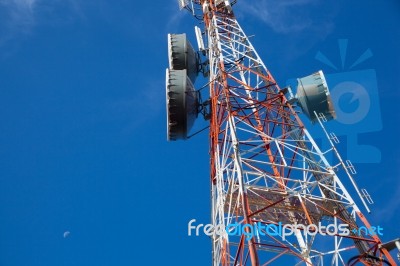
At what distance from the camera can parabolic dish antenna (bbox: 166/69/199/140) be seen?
53.0 ft

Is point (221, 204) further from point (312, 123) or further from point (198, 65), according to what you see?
point (198, 65)

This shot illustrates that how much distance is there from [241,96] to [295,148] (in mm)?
3101

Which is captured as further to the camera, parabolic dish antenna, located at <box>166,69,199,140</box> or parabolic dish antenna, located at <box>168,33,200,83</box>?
parabolic dish antenna, located at <box>168,33,200,83</box>

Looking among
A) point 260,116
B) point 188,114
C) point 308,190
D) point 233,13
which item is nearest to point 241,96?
point 260,116

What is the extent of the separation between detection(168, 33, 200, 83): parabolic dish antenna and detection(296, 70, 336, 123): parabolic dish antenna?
250 inches

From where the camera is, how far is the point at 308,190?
41.4 ft

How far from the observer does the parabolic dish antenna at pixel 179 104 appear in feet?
53.0

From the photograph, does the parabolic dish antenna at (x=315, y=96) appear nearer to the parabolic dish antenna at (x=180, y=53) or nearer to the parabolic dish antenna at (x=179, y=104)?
the parabolic dish antenna at (x=179, y=104)

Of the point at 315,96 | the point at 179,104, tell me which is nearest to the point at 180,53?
the point at 179,104

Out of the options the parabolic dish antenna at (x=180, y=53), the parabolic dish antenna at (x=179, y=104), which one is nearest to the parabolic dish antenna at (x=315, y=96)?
the parabolic dish antenna at (x=179, y=104)

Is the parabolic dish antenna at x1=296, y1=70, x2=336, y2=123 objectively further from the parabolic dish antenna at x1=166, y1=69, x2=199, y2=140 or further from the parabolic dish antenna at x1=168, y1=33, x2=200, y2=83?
the parabolic dish antenna at x1=168, y1=33, x2=200, y2=83

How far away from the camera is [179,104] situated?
16.2 meters

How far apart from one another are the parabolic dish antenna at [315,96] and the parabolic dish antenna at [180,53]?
6347 millimetres

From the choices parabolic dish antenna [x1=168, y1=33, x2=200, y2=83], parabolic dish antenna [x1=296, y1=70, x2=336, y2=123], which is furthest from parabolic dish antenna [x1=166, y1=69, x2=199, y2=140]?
parabolic dish antenna [x1=296, y1=70, x2=336, y2=123]
